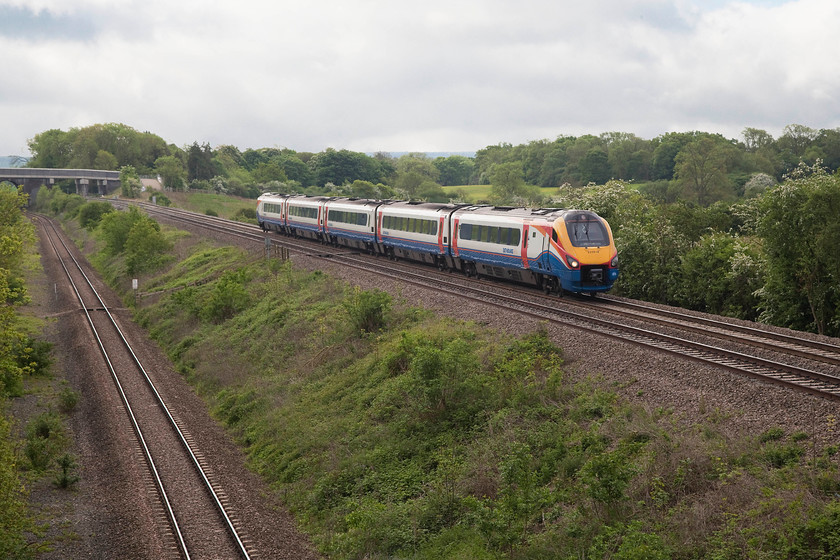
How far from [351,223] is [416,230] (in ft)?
29.3

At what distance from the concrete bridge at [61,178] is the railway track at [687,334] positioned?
106 meters

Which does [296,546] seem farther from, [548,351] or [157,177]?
[157,177]

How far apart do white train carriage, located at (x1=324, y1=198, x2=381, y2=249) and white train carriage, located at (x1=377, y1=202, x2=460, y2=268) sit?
1.08 m

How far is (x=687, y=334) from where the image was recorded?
20.6m

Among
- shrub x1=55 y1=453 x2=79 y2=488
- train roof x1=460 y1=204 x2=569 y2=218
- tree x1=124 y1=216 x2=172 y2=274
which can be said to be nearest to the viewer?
shrub x1=55 y1=453 x2=79 y2=488

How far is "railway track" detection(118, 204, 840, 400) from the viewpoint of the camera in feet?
53.1

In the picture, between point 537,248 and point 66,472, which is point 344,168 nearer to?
point 537,248

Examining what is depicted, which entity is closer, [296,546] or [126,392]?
[296,546]

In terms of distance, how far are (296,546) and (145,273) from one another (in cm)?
4298

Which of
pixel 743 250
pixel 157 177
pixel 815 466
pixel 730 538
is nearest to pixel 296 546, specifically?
pixel 730 538

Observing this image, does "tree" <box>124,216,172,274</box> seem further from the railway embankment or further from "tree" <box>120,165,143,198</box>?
"tree" <box>120,165,143,198</box>

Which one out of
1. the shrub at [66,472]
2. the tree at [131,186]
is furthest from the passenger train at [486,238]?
the tree at [131,186]

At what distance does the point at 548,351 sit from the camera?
66.7ft

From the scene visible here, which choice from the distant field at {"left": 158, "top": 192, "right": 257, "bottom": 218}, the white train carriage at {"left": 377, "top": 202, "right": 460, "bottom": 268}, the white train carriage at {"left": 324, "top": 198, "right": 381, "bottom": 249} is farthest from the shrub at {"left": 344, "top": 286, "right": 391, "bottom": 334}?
the distant field at {"left": 158, "top": 192, "right": 257, "bottom": 218}
